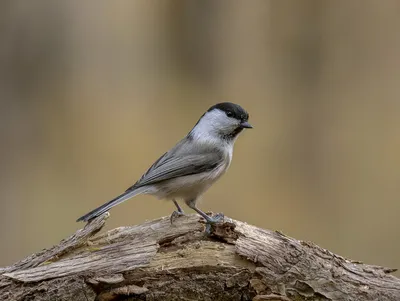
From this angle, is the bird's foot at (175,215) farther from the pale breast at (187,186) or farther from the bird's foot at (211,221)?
the pale breast at (187,186)

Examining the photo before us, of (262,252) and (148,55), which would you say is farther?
(148,55)

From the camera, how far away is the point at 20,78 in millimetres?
5090

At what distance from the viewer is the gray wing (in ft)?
9.50

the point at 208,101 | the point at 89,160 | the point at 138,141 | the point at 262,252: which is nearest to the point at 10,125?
the point at 89,160

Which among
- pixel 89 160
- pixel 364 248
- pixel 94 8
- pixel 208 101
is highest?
pixel 94 8

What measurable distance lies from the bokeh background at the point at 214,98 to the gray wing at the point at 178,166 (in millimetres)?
1842

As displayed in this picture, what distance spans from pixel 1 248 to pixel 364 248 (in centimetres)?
274

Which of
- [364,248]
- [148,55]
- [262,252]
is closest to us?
[262,252]

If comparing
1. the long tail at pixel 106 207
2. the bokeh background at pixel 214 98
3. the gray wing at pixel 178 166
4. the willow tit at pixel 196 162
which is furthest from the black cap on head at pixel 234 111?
the bokeh background at pixel 214 98

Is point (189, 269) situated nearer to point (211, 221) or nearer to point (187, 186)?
point (211, 221)

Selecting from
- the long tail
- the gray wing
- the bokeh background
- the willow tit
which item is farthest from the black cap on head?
the bokeh background

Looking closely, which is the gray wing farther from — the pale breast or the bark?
the bark

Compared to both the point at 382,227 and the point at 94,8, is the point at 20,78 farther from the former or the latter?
the point at 382,227

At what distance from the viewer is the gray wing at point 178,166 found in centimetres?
289
